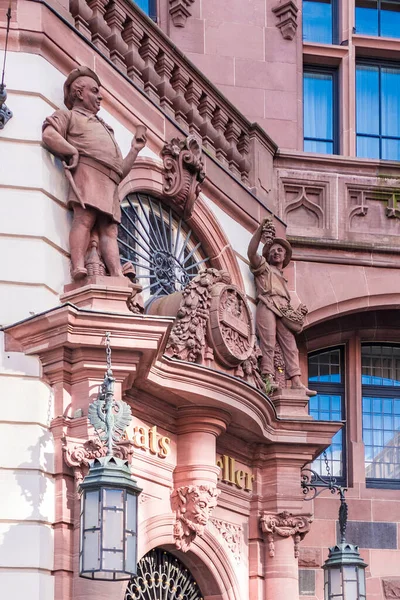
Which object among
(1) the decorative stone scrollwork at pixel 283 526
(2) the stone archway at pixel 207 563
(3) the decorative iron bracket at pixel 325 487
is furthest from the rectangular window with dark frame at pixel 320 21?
(2) the stone archway at pixel 207 563

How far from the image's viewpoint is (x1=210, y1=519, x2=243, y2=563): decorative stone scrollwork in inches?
649

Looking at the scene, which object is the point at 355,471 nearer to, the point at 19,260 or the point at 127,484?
the point at 19,260

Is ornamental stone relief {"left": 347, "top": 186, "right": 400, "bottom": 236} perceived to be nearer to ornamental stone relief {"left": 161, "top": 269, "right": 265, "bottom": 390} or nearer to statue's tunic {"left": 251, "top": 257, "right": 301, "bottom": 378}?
statue's tunic {"left": 251, "top": 257, "right": 301, "bottom": 378}

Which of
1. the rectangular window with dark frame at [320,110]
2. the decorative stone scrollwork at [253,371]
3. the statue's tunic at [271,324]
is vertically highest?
the rectangular window with dark frame at [320,110]

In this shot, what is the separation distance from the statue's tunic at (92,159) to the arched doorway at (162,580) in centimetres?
335

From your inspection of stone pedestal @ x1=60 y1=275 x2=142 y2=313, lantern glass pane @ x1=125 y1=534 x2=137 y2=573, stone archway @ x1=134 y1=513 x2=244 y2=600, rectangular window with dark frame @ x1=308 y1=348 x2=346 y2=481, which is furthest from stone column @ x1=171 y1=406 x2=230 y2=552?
rectangular window with dark frame @ x1=308 y1=348 x2=346 y2=481

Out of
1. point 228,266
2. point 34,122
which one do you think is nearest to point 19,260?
point 34,122

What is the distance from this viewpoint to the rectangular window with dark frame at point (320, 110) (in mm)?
21250

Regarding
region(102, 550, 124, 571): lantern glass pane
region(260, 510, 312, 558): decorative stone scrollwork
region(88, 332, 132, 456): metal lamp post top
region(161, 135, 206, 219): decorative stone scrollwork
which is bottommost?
region(102, 550, 124, 571): lantern glass pane

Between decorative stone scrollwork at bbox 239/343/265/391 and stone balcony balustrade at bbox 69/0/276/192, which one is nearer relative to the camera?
stone balcony balustrade at bbox 69/0/276/192

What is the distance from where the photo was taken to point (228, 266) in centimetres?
1794

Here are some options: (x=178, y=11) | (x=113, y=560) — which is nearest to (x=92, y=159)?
(x=113, y=560)

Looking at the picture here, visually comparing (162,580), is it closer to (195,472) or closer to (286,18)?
(195,472)

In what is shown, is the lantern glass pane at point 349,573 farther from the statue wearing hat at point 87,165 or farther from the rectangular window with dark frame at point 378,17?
the rectangular window with dark frame at point 378,17
